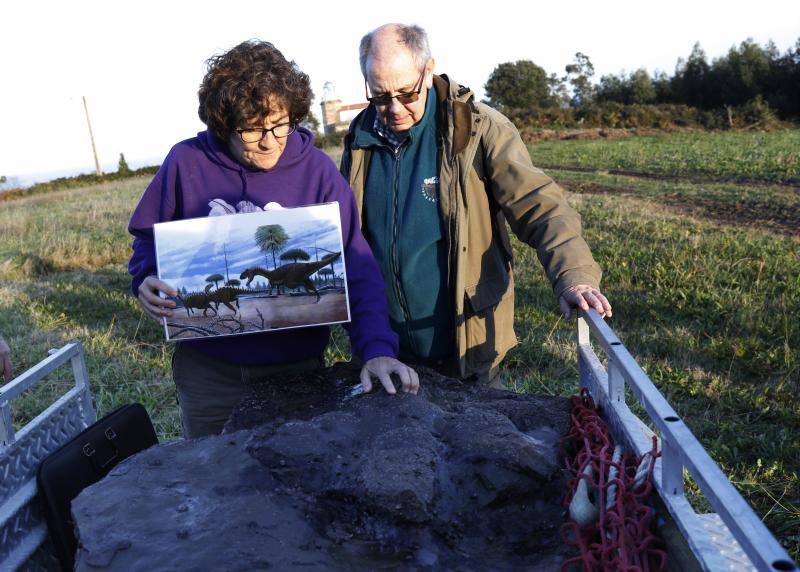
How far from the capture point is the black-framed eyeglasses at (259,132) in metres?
2.40

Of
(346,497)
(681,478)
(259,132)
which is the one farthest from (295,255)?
(681,478)

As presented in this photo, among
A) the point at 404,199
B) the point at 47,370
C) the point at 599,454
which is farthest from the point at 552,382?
the point at 47,370

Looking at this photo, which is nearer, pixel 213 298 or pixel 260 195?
pixel 213 298

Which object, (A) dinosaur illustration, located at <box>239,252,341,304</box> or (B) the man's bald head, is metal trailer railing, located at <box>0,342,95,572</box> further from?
(B) the man's bald head

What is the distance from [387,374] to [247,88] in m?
0.98

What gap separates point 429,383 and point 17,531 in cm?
133

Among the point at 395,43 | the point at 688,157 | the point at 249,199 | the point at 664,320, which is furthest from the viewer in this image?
the point at 688,157

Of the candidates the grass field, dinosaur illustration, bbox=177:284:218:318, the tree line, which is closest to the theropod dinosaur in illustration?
dinosaur illustration, bbox=177:284:218:318

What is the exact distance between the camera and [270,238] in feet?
7.89

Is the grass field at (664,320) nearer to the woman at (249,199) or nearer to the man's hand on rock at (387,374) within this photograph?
the man's hand on rock at (387,374)

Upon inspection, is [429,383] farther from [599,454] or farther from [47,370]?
[47,370]

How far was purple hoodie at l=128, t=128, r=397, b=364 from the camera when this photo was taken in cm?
253

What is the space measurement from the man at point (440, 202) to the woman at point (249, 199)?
393 millimetres

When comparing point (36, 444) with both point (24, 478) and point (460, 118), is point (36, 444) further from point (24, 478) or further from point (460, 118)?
point (460, 118)
